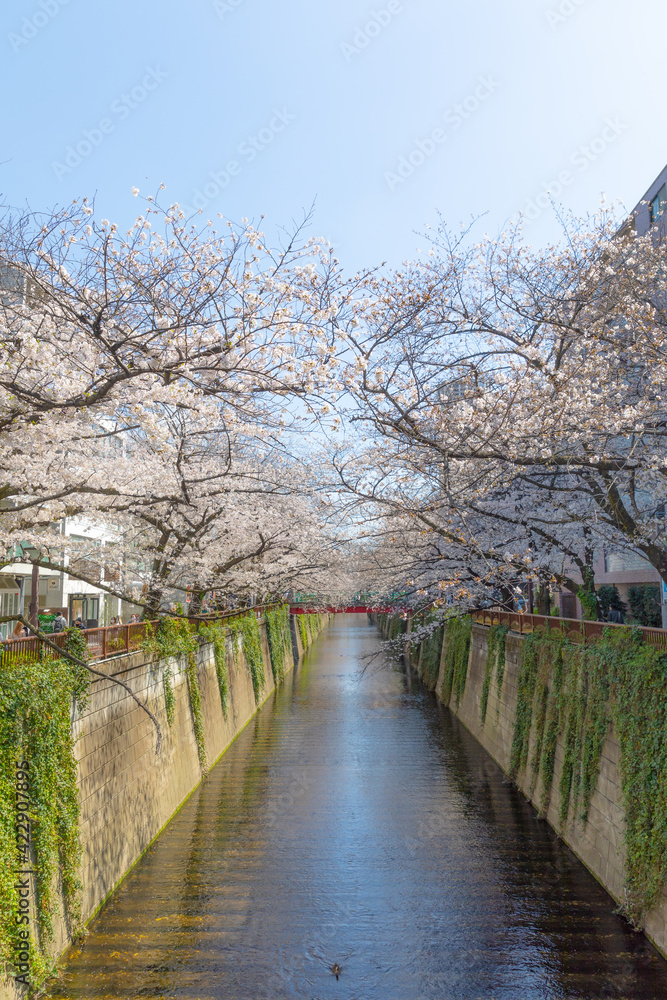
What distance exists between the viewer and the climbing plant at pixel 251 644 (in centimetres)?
2939

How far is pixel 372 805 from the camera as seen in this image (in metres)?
17.5

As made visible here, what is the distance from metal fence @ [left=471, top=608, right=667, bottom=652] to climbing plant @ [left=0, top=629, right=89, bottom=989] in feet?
26.6

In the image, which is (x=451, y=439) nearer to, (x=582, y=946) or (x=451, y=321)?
(x=451, y=321)

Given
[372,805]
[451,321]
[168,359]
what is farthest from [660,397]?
[372,805]

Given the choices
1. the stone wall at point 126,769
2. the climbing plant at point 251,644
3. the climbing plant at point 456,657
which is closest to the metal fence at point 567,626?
the climbing plant at point 456,657

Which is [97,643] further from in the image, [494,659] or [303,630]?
[303,630]

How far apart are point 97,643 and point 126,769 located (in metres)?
2.67

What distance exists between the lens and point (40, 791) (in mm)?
9141

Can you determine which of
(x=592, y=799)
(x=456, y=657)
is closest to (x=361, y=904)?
(x=592, y=799)

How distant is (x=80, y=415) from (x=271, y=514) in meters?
16.3

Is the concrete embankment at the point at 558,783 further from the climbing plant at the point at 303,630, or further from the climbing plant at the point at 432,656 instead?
the climbing plant at the point at 303,630

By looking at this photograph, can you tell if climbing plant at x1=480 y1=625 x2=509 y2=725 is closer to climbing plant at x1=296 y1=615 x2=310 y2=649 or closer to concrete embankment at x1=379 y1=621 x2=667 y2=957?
concrete embankment at x1=379 y1=621 x2=667 y2=957

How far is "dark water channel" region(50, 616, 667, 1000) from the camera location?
31.5 feet

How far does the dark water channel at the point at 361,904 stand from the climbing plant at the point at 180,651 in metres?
1.43
